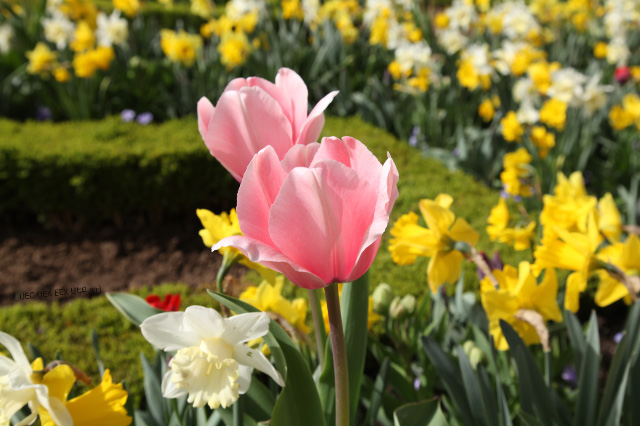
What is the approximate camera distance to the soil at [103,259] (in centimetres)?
314

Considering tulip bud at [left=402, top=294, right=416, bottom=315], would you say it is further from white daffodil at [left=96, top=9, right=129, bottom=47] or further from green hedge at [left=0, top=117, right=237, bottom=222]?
white daffodil at [left=96, top=9, right=129, bottom=47]

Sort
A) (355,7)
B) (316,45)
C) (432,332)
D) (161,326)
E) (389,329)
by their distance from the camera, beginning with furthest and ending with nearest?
(355,7) < (316,45) < (432,332) < (389,329) < (161,326)

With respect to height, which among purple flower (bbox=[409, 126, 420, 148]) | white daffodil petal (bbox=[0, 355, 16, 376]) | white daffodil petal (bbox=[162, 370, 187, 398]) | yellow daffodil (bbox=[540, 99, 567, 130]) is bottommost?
purple flower (bbox=[409, 126, 420, 148])

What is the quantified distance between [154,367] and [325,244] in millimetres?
866

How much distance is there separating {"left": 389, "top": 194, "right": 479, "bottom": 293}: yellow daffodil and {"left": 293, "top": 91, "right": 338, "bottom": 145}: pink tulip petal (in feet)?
1.27

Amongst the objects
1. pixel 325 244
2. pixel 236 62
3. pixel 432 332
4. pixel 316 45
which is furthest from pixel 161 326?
pixel 316 45

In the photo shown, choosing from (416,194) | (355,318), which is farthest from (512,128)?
(355,318)

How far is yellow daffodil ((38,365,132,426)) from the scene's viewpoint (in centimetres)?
81

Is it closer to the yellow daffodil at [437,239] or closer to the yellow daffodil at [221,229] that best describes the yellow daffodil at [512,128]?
the yellow daffodil at [437,239]

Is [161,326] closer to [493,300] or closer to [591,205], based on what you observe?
[493,300]

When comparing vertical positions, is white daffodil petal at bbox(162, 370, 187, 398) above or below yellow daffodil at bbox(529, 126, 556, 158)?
above

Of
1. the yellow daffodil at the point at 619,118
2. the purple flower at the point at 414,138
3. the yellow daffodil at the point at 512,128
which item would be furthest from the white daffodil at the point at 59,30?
the yellow daffodil at the point at 619,118

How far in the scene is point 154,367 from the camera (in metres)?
1.36

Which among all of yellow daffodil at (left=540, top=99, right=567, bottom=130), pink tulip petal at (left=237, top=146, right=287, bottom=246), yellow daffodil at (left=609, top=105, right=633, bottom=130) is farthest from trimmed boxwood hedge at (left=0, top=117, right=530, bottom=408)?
pink tulip petal at (left=237, top=146, right=287, bottom=246)
